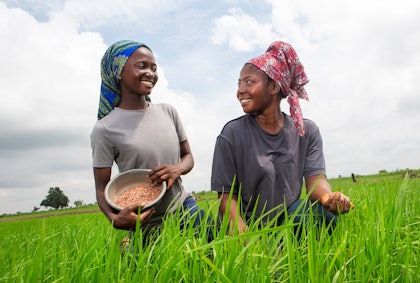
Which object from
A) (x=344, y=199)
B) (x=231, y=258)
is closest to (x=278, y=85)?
(x=344, y=199)

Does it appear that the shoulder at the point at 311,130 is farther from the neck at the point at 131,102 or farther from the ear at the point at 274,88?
the neck at the point at 131,102

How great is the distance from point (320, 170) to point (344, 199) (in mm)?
521

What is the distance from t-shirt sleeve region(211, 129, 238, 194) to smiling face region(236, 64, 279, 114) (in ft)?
0.85

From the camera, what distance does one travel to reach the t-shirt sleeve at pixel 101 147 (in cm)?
253

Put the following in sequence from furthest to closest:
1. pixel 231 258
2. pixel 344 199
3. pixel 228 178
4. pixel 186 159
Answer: pixel 186 159 → pixel 228 178 → pixel 344 199 → pixel 231 258

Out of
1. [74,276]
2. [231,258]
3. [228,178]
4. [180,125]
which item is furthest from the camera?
[180,125]

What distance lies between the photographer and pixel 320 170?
2.62 meters

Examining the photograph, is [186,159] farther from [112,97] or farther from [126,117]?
[112,97]

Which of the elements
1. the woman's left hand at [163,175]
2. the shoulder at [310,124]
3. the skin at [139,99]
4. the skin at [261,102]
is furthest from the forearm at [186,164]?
the shoulder at [310,124]

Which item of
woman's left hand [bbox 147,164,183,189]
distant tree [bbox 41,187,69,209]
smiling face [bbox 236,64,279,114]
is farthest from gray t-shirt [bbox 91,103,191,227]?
distant tree [bbox 41,187,69,209]

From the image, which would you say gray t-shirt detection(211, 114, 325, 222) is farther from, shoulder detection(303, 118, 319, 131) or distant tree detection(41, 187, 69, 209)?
distant tree detection(41, 187, 69, 209)

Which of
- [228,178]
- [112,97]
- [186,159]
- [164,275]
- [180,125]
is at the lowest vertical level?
[164,275]

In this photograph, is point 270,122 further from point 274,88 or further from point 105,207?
point 105,207

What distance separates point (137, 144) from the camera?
2.53m
